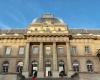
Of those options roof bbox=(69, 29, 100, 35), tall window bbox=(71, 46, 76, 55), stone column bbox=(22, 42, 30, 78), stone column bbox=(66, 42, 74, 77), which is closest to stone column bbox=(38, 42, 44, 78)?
stone column bbox=(22, 42, 30, 78)

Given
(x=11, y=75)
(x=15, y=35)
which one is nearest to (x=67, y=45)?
(x=15, y=35)

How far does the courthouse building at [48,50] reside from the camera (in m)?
41.8

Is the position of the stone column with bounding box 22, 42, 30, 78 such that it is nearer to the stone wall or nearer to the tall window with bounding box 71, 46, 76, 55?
the tall window with bounding box 71, 46, 76, 55

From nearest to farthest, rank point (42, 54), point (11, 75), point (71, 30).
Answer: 1. point (11, 75)
2. point (42, 54)
3. point (71, 30)

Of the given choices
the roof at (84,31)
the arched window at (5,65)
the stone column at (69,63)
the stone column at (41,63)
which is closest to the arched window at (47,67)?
the stone column at (41,63)

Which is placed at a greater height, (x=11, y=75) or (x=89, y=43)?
(x=89, y=43)

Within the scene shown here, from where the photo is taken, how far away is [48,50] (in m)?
43.6

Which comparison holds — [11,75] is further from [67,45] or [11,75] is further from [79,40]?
[79,40]

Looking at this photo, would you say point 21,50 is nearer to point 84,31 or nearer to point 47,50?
point 47,50

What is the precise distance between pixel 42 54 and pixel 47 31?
5228mm

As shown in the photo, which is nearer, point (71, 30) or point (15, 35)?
point (15, 35)

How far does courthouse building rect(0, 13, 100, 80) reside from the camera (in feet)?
137

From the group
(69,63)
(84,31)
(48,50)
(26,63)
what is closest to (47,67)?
(48,50)

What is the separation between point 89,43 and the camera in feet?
145
